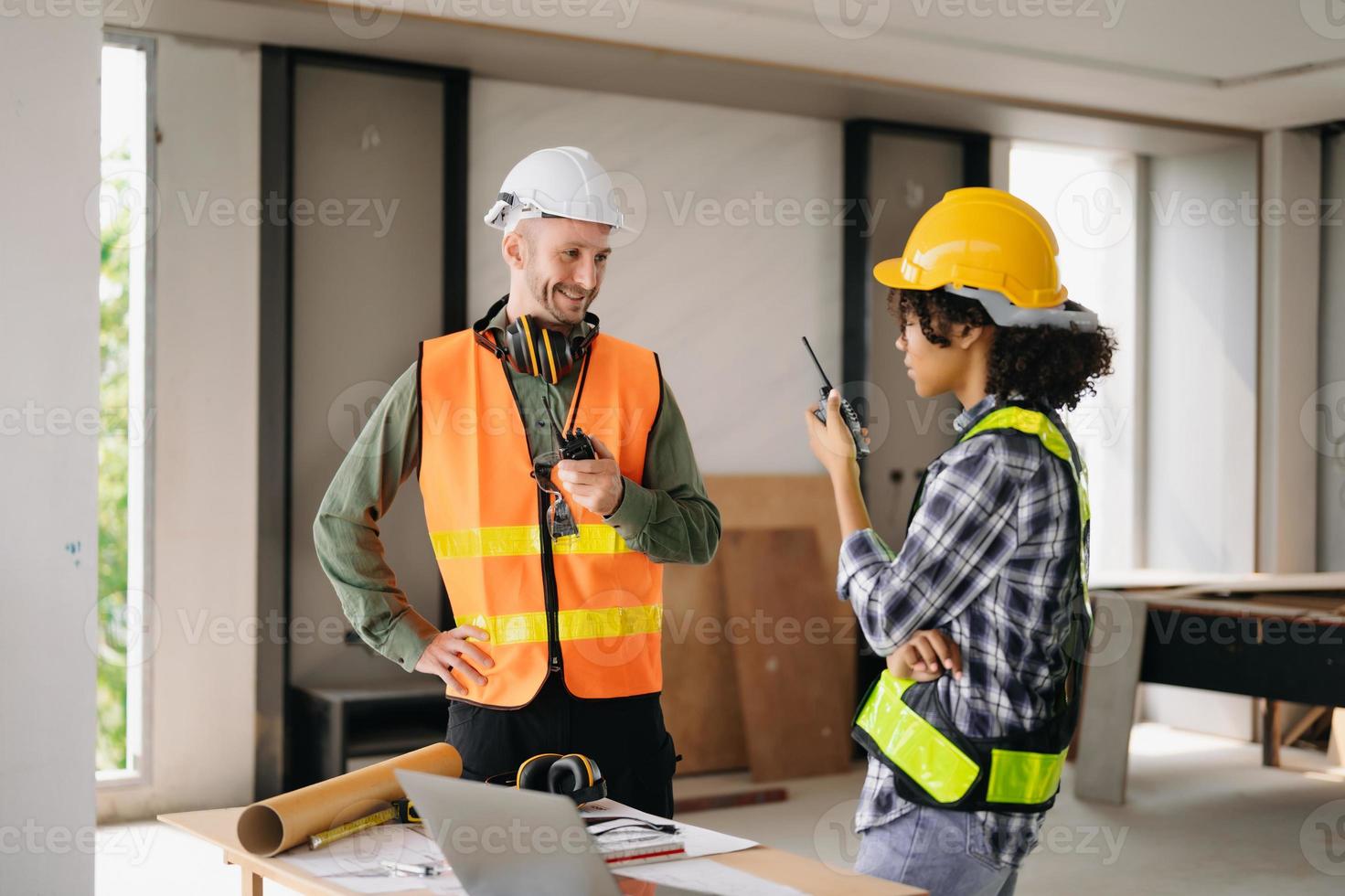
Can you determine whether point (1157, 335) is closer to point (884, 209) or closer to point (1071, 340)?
point (884, 209)

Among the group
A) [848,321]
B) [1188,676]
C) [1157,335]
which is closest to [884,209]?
[848,321]

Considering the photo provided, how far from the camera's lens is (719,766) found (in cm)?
629

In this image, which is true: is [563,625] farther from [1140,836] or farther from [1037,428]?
[1140,836]

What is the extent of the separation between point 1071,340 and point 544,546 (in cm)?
103

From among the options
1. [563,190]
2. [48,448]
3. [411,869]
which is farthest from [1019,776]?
[48,448]

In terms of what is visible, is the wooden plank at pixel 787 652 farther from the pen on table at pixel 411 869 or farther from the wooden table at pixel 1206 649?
the pen on table at pixel 411 869

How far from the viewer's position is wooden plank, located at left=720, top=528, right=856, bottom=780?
6215 mm

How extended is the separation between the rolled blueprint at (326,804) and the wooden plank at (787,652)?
13.8 feet

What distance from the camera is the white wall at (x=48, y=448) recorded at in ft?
9.98

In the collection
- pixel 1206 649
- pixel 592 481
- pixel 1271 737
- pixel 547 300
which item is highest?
pixel 547 300

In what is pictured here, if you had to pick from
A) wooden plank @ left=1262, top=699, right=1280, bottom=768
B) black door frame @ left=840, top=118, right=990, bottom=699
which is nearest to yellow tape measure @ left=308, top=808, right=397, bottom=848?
black door frame @ left=840, top=118, right=990, bottom=699

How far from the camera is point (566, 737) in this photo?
7.98ft

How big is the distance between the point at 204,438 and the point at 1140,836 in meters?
3.98

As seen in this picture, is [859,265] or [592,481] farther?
[859,265]
